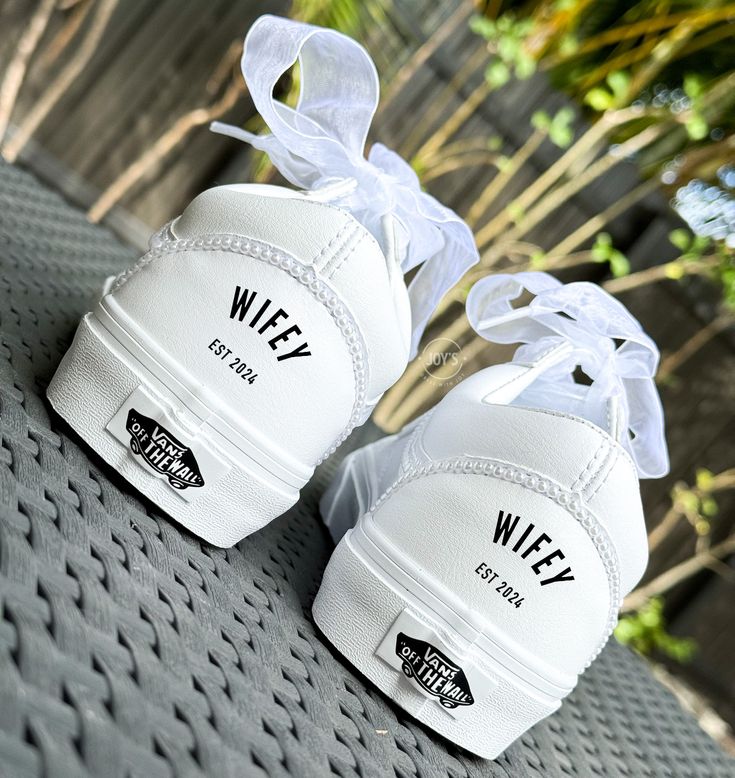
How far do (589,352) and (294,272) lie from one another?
278mm

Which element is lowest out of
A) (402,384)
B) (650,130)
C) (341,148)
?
(402,384)

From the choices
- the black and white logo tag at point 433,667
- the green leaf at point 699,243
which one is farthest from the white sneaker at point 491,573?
the green leaf at point 699,243

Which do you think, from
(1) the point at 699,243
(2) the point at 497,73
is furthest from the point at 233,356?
(1) the point at 699,243

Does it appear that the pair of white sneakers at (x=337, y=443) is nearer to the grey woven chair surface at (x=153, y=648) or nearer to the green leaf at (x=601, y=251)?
the grey woven chair surface at (x=153, y=648)

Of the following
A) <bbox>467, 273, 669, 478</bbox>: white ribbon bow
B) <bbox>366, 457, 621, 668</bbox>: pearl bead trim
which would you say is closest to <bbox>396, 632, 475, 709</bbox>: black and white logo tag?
<bbox>366, 457, 621, 668</bbox>: pearl bead trim

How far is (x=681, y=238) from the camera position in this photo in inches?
A: 90.4

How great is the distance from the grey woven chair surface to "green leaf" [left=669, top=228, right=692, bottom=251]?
1775 millimetres

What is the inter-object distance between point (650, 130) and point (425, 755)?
2.23 meters

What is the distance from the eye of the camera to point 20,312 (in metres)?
0.70

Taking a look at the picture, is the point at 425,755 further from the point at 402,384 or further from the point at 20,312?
the point at 402,384

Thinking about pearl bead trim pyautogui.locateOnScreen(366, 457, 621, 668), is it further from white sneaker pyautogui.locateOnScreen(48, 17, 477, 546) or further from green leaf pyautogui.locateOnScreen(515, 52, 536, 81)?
green leaf pyautogui.locateOnScreen(515, 52, 536, 81)

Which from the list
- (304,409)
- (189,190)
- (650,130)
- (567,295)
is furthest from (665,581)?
(304,409)

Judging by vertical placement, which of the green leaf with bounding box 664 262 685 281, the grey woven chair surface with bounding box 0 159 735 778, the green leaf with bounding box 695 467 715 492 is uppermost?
the green leaf with bounding box 664 262 685 281

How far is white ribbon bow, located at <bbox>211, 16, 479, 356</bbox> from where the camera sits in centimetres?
63
